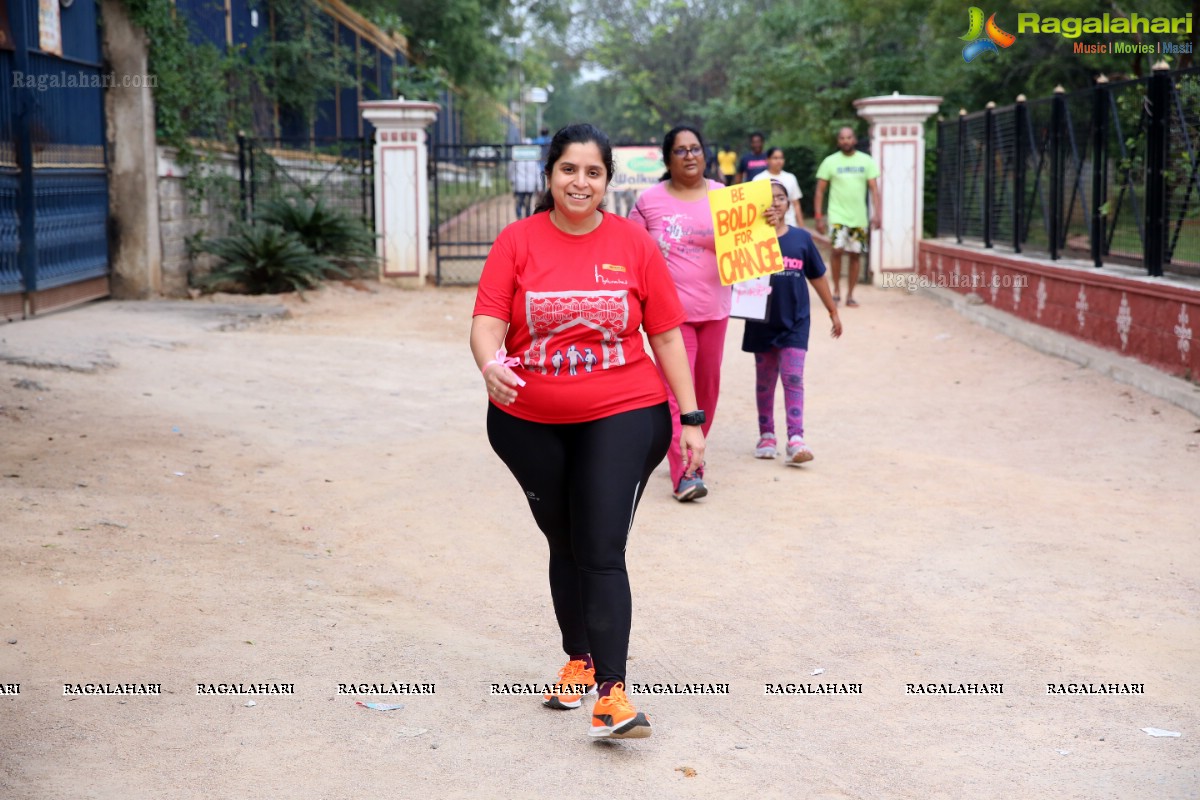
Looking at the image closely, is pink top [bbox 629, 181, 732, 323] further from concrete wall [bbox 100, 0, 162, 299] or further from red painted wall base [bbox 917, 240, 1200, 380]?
concrete wall [bbox 100, 0, 162, 299]

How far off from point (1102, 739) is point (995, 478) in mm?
3726

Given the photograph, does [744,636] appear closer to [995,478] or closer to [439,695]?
[439,695]

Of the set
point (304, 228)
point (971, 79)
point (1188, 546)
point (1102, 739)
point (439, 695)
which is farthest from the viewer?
point (971, 79)

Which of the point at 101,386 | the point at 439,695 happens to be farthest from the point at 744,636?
the point at 101,386

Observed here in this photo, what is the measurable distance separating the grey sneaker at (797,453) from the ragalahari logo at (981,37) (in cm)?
1155

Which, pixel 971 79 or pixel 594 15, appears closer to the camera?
pixel 971 79

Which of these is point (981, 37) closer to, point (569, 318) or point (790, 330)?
point (790, 330)

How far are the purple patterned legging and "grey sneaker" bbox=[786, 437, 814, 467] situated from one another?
0.21 ft

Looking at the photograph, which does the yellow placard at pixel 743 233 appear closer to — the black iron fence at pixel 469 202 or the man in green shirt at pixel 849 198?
the man in green shirt at pixel 849 198

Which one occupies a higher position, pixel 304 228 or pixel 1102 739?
pixel 304 228

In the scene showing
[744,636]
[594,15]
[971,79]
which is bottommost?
[744,636]

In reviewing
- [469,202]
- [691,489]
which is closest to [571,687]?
[691,489]

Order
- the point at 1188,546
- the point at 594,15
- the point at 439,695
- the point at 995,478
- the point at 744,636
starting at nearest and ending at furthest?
the point at 439,695
the point at 744,636
the point at 1188,546
the point at 995,478
the point at 594,15

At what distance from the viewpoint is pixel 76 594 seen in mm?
4977
